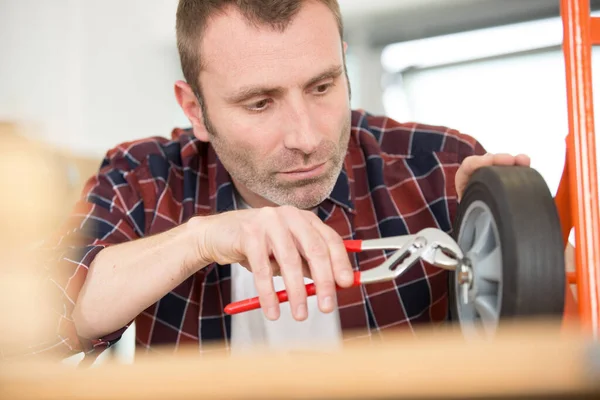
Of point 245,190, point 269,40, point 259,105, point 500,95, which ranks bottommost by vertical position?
point 245,190

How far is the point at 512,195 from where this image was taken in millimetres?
750

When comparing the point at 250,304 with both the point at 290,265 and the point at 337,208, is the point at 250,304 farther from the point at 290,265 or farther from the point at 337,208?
the point at 337,208

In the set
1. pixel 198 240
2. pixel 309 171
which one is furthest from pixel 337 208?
pixel 198 240

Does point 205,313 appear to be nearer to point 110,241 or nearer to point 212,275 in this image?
point 212,275

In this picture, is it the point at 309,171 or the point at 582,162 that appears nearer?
the point at 582,162

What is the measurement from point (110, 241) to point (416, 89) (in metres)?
2.78

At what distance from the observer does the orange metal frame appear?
75 centimetres

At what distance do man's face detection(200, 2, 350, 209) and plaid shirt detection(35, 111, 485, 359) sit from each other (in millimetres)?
151

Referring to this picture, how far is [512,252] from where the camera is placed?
0.72 metres

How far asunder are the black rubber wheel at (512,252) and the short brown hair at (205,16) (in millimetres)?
463

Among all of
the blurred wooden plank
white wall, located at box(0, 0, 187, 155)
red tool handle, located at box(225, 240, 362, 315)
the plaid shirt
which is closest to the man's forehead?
the plaid shirt

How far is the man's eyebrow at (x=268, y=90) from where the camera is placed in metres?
1.10

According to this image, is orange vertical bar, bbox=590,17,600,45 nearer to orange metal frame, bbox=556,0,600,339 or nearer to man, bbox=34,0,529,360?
orange metal frame, bbox=556,0,600,339

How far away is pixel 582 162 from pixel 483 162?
130 mm
